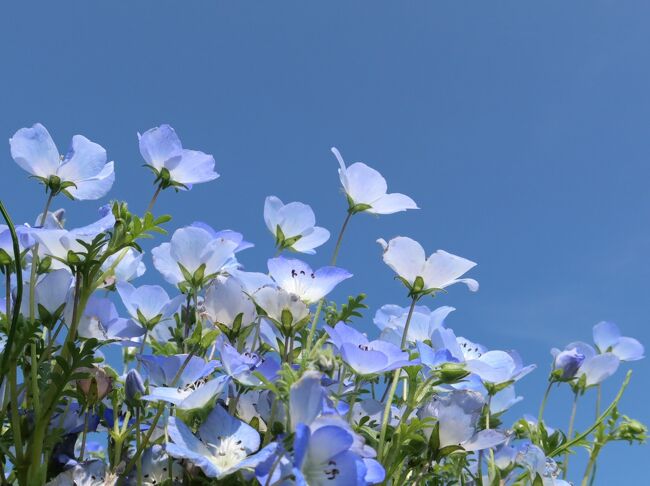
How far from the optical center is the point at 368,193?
1.81 metres

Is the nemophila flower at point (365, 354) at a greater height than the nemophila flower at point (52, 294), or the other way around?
the nemophila flower at point (365, 354)

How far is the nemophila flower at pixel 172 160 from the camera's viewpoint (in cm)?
162

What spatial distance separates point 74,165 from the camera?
5.13 feet

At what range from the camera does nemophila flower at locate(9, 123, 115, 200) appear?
1522mm

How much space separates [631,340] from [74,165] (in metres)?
2.41

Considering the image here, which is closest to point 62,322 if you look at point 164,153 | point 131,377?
point 131,377

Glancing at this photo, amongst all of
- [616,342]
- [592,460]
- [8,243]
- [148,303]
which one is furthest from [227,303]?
[616,342]

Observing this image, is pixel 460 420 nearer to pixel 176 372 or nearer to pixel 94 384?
pixel 176 372

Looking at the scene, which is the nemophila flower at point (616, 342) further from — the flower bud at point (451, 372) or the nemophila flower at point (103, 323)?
the nemophila flower at point (103, 323)

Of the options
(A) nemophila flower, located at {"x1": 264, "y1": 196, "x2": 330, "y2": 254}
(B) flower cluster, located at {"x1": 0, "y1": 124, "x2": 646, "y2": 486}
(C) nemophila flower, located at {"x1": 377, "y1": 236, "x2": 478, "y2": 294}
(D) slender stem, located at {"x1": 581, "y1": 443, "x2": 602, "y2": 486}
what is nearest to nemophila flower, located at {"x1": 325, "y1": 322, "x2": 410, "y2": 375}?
(B) flower cluster, located at {"x1": 0, "y1": 124, "x2": 646, "y2": 486}

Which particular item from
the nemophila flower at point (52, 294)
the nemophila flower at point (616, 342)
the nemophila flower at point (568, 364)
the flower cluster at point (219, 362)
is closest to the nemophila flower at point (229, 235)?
the flower cluster at point (219, 362)

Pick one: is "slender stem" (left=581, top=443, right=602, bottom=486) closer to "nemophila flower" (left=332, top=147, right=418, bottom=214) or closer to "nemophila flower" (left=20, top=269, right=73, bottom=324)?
"nemophila flower" (left=332, top=147, right=418, bottom=214)

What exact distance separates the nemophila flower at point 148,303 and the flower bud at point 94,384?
0.86 feet

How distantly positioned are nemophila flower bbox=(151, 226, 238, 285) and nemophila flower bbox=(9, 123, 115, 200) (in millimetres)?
261
